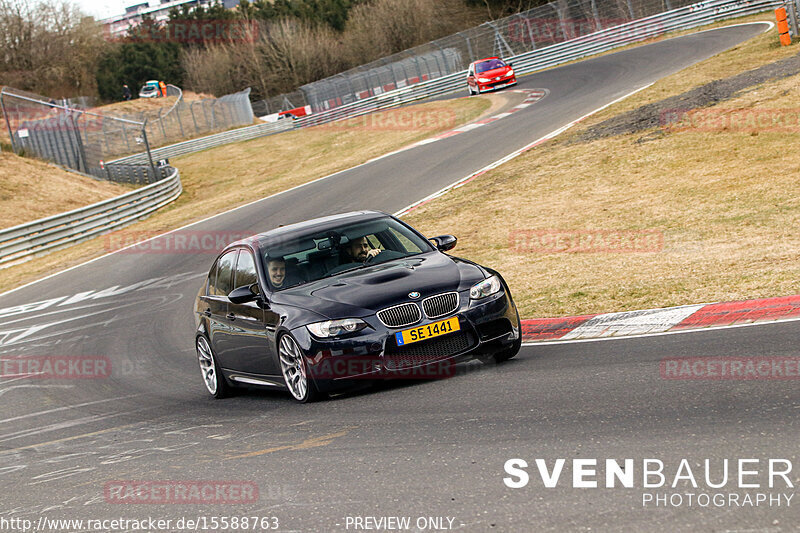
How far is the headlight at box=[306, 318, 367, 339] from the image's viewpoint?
24.1 ft

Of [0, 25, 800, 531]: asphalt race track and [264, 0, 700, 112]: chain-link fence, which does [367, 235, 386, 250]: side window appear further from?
[264, 0, 700, 112]: chain-link fence

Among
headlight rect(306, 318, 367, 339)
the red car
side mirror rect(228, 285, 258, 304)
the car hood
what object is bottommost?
headlight rect(306, 318, 367, 339)

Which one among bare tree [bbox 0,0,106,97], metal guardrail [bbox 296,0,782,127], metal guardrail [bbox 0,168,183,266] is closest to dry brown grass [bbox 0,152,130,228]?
metal guardrail [bbox 0,168,183,266]

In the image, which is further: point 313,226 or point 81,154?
point 81,154

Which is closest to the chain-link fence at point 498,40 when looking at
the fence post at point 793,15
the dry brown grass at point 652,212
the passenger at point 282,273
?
the fence post at point 793,15

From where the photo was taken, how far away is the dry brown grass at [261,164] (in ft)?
82.5

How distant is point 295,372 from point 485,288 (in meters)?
1.76

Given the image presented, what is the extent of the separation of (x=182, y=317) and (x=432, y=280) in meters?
7.83

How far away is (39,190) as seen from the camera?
121 ft

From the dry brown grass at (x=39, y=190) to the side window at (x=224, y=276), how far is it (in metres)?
25.0

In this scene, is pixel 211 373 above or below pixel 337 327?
below

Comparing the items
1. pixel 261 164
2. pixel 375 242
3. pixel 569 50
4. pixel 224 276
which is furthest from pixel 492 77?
pixel 375 242

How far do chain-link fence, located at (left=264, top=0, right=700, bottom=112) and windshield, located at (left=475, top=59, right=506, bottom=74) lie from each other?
31.8ft

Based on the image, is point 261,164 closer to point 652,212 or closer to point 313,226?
point 652,212
